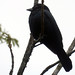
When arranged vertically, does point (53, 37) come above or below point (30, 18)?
below

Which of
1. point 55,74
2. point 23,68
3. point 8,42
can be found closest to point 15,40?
point 8,42

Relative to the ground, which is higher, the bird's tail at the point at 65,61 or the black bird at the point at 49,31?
the black bird at the point at 49,31

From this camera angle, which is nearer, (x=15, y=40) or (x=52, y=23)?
(x=15, y=40)

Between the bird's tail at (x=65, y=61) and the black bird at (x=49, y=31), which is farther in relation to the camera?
the black bird at (x=49, y=31)

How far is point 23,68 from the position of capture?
7.34ft

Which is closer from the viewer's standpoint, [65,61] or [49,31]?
[65,61]

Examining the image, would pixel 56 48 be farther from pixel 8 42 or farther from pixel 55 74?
pixel 8 42

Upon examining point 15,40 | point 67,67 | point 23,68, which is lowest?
point 67,67

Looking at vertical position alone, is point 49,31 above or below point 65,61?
above

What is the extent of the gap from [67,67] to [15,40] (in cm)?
122

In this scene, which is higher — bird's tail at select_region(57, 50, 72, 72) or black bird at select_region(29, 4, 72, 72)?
black bird at select_region(29, 4, 72, 72)

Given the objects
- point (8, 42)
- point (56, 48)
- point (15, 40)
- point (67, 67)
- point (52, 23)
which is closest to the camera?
point (8, 42)

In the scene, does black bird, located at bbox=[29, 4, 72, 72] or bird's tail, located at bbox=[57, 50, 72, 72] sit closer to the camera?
bird's tail, located at bbox=[57, 50, 72, 72]

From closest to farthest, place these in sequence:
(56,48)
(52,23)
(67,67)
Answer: (67,67), (56,48), (52,23)
